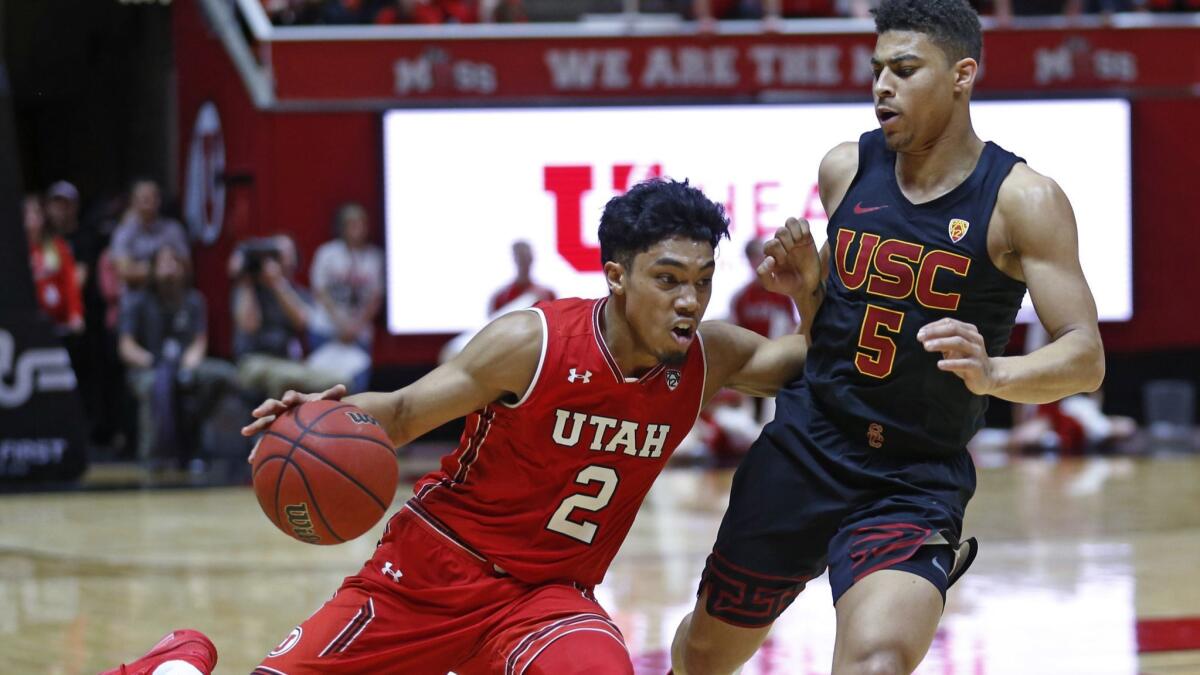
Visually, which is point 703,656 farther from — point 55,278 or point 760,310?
point 55,278

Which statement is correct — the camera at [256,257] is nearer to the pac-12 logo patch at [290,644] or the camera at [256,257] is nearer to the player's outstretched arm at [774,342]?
the player's outstretched arm at [774,342]

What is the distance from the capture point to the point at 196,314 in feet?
39.0

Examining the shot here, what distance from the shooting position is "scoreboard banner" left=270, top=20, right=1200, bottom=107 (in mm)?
12867

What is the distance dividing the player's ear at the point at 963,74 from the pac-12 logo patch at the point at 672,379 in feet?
3.30

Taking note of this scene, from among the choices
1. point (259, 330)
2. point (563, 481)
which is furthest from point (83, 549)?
point (563, 481)

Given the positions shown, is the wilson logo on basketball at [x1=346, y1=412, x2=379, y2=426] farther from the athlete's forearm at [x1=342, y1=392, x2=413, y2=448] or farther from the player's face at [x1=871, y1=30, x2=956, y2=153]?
the player's face at [x1=871, y1=30, x2=956, y2=153]

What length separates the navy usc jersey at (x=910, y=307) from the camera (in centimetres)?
406

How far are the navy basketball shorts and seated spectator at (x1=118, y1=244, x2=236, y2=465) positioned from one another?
7961 millimetres

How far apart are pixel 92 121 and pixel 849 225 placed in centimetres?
1621

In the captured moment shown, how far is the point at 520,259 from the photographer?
1216cm

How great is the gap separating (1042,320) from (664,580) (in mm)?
3958

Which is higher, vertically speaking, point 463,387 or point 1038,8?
point 1038,8

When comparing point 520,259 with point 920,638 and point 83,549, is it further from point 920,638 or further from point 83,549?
point 920,638

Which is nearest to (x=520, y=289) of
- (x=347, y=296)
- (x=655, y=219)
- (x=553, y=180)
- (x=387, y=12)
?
(x=553, y=180)
